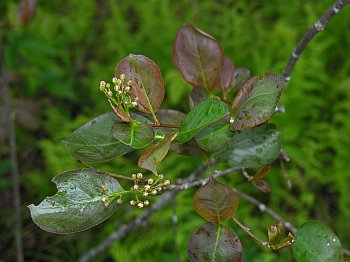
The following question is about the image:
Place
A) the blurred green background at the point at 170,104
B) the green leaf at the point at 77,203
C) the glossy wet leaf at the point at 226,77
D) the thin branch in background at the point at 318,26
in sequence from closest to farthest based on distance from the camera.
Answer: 1. the green leaf at the point at 77,203
2. the thin branch in background at the point at 318,26
3. the glossy wet leaf at the point at 226,77
4. the blurred green background at the point at 170,104

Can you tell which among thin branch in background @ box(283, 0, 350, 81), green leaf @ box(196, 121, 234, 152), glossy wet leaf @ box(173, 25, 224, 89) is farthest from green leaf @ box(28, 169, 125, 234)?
thin branch in background @ box(283, 0, 350, 81)

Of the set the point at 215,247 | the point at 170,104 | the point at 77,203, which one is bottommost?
the point at 170,104

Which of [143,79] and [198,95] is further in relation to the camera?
[198,95]

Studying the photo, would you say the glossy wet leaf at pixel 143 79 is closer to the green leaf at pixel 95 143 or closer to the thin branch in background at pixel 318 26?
the green leaf at pixel 95 143

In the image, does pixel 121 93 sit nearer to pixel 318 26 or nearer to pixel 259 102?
pixel 259 102

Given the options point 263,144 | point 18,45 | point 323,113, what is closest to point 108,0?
point 18,45

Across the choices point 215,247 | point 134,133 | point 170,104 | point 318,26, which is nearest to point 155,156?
point 134,133

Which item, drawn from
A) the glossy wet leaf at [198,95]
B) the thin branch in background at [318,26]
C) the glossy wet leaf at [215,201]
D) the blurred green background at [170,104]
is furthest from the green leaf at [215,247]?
the blurred green background at [170,104]
